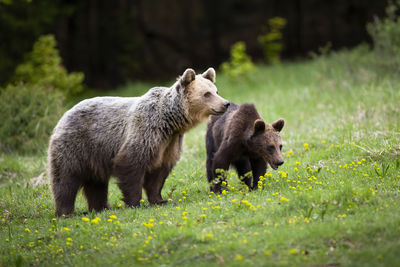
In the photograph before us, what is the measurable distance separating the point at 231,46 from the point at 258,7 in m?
2.64

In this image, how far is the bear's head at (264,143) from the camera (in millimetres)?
7871

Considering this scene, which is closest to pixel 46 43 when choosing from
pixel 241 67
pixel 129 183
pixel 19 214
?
pixel 241 67

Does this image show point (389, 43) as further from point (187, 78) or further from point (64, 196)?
point (64, 196)

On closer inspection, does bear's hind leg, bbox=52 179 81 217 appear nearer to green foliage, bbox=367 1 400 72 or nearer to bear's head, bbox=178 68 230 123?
bear's head, bbox=178 68 230 123

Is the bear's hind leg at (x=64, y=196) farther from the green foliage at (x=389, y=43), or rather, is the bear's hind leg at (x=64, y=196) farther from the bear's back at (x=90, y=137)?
the green foliage at (x=389, y=43)

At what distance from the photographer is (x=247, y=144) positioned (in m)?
8.06

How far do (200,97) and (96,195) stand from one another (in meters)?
2.46

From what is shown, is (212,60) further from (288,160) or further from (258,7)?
(288,160)

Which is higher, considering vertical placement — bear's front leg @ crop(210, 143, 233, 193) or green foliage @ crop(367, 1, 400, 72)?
green foliage @ crop(367, 1, 400, 72)

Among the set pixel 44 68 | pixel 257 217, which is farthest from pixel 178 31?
pixel 257 217

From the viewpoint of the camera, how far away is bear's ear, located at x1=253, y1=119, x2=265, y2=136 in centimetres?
789

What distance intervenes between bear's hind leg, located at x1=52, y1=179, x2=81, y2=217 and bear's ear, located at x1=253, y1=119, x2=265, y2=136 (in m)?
3.08

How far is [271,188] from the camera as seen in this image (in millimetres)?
7664

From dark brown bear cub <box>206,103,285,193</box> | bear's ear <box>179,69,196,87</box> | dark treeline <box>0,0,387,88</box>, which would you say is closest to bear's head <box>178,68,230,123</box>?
bear's ear <box>179,69,196,87</box>
